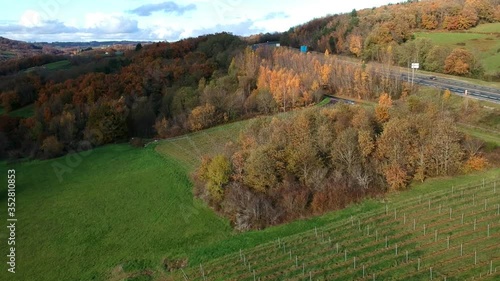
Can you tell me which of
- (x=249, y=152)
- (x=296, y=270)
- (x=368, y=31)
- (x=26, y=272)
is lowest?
(x=26, y=272)

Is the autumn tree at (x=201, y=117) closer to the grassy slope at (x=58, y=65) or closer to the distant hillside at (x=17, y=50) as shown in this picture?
the grassy slope at (x=58, y=65)

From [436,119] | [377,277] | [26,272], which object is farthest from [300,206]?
[26,272]

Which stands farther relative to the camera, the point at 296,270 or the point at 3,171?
the point at 3,171

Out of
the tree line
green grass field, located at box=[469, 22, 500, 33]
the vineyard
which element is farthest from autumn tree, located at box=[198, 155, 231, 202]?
green grass field, located at box=[469, 22, 500, 33]

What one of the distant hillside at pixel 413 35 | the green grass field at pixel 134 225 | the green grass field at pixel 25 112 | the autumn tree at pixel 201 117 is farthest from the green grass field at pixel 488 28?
the green grass field at pixel 25 112

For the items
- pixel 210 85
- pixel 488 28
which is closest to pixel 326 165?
pixel 210 85

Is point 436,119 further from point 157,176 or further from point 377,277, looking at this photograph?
point 157,176
